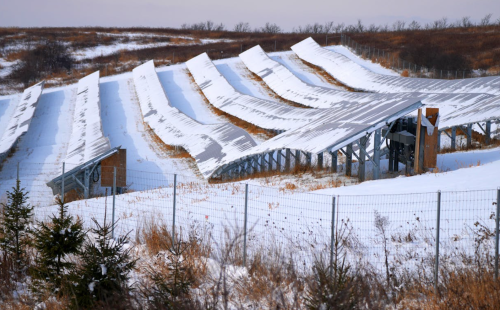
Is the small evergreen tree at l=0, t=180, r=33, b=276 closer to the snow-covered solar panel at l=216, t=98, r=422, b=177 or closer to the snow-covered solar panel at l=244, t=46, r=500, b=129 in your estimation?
the snow-covered solar panel at l=216, t=98, r=422, b=177

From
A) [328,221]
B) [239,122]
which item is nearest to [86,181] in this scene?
[328,221]

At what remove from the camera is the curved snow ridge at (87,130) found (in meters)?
25.0

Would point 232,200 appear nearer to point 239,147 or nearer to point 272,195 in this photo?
point 272,195

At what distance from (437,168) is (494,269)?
956 cm

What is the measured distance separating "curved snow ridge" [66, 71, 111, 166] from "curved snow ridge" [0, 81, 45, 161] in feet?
9.78

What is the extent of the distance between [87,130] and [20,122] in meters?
6.82

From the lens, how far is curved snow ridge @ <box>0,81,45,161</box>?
94.7 feet

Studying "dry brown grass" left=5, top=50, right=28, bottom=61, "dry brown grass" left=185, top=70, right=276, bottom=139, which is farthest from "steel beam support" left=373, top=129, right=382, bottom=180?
"dry brown grass" left=5, top=50, right=28, bottom=61

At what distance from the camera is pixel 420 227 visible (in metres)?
11.2

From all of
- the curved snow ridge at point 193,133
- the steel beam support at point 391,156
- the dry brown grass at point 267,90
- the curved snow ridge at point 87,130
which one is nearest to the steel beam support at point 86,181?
the curved snow ridge at point 87,130

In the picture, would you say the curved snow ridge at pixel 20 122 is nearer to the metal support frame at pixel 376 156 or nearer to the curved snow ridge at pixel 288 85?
the curved snow ridge at pixel 288 85

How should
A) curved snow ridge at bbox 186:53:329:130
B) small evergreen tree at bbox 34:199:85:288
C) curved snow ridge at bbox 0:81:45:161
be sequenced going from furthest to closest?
curved snow ridge at bbox 0:81:45:161 → curved snow ridge at bbox 186:53:329:130 → small evergreen tree at bbox 34:199:85:288

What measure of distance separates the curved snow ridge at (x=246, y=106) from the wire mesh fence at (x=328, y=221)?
10192 mm

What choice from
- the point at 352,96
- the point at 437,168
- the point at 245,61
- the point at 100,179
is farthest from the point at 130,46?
the point at 437,168
